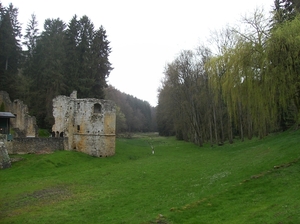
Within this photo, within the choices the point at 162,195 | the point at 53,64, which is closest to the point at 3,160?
the point at 162,195

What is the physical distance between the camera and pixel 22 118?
36.7 meters

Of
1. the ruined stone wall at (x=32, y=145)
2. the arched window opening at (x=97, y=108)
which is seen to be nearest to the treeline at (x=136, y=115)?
the arched window opening at (x=97, y=108)

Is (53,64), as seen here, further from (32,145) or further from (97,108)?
(32,145)

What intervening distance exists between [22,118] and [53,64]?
10739mm

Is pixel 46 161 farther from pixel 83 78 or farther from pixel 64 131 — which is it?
pixel 83 78

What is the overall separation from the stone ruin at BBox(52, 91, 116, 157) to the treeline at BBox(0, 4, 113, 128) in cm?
1029

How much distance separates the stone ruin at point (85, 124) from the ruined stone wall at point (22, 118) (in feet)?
17.8

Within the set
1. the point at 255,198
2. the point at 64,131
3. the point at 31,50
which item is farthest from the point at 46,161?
the point at 31,50

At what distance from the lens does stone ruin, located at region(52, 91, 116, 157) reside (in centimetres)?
3212

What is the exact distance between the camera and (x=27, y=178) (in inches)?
792

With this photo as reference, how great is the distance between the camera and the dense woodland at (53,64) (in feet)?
142

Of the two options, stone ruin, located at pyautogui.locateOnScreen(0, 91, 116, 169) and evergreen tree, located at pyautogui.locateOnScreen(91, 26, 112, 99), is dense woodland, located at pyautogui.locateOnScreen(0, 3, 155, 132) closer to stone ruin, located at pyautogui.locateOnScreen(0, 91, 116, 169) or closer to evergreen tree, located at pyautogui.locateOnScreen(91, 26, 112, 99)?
evergreen tree, located at pyautogui.locateOnScreen(91, 26, 112, 99)

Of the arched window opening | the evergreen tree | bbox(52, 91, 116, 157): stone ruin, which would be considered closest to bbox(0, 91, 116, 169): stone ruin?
bbox(52, 91, 116, 157): stone ruin

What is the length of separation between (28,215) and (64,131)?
66.8 ft
